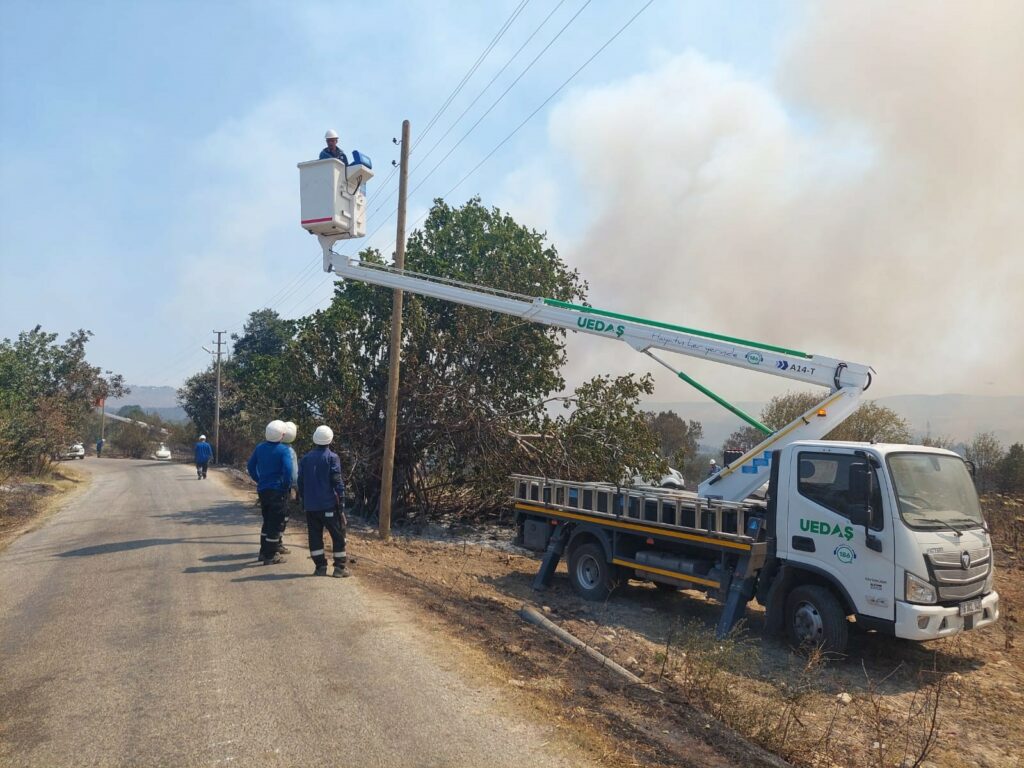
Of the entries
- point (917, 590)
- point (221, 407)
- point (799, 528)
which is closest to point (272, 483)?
point (799, 528)

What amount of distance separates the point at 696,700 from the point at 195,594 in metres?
5.34

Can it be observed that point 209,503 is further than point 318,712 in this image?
Yes

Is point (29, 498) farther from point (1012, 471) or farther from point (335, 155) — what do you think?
point (1012, 471)

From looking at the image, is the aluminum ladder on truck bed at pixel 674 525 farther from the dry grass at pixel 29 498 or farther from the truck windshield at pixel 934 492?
the dry grass at pixel 29 498

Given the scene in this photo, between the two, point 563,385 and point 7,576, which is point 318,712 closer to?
point 7,576

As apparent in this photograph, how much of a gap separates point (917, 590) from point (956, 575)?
0.54m

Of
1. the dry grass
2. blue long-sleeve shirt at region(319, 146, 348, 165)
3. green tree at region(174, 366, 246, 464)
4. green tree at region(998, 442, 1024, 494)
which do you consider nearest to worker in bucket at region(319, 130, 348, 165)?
blue long-sleeve shirt at region(319, 146, 348, 165)

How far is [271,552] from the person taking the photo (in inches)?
364

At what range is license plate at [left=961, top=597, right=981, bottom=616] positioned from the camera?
6.80 meters

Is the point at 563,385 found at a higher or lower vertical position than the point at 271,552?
higher

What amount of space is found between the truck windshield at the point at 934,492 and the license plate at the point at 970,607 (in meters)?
0.72

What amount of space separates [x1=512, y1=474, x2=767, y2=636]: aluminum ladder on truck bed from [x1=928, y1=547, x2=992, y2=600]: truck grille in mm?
1713

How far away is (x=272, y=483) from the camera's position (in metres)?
9.17

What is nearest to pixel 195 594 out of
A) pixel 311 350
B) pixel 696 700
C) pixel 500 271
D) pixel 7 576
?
pixel 7 576
